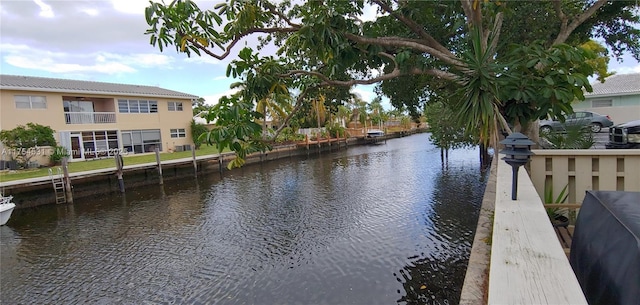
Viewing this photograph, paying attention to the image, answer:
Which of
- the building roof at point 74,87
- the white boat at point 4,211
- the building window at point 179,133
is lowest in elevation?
the white boat at point 4,211

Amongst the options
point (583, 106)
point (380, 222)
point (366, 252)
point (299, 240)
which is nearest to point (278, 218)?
point (299, 240)

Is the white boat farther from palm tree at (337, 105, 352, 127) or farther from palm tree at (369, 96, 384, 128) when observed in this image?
palm tree at (369, 96, 384, 128)

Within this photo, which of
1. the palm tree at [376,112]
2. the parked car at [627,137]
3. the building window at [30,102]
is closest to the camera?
the parked car at [627,137]

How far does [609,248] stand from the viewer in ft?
5.52

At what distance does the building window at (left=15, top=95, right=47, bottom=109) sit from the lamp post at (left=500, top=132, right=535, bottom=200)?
2511 cm

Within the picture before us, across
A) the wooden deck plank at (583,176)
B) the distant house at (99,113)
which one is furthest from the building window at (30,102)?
the wooden deck plank at (583,176)

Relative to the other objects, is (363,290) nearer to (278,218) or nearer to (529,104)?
(529,104)

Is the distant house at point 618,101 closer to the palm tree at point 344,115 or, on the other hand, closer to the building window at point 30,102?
the palm tree at point 344,115

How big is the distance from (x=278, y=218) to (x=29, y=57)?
22.9 meters

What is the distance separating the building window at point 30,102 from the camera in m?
19.2

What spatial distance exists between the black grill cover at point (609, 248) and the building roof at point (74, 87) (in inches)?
983

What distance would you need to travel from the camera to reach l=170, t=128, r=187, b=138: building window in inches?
1065

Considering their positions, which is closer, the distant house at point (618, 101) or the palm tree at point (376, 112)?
the distant house at point (618, 101)

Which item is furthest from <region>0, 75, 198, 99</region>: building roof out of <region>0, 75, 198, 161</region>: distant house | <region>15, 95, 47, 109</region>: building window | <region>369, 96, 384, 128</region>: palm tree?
<region>369, 96, 384, 128</region>: palm tree
